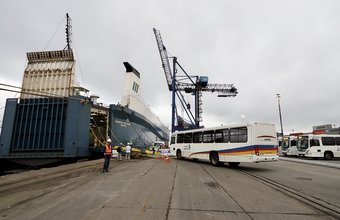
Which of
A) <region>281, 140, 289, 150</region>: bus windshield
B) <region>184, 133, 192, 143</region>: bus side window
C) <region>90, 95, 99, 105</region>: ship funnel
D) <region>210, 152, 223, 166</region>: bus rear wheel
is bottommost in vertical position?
<region>210, 152, 223, 166</region>: bus rear wheel

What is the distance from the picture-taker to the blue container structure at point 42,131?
13.7 meters

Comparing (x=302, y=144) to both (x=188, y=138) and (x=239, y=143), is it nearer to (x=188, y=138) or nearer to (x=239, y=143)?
(x=188, y=138)

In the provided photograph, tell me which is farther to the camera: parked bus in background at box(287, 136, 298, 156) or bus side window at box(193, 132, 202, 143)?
parked bus in background at box(287, 136, 298, 156)

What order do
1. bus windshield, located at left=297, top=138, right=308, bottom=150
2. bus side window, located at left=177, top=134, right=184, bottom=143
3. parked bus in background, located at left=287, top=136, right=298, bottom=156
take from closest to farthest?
bus side window, located at left=177, top=134, right=184, bottom=143
bus windshield, located at left=297, top=138, right=308, bottom=150
parked bus in background, located at left=287, top=136, right=298, bottom=156

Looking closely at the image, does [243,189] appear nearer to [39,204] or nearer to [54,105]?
[39,204]

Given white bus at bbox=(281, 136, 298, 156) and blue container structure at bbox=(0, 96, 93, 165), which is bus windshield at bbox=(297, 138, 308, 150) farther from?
blue container structure at bbox=(0, 96, 93, 165)

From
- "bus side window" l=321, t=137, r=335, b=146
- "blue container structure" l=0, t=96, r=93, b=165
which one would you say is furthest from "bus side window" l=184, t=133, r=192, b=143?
"bus side window" l=321, t=137, r=335, b=146

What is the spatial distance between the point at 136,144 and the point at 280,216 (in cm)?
2046

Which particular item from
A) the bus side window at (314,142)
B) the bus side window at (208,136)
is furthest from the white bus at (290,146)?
the bus side window at (208,136)

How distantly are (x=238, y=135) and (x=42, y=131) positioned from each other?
14.2m

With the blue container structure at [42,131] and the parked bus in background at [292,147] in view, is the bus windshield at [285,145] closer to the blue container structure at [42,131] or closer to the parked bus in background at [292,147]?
the parked bus in background at [292,147]

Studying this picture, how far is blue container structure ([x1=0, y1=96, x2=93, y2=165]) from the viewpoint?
13.7 meters

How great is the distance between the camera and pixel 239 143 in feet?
34.9

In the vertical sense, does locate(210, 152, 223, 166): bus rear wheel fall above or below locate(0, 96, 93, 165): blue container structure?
below
